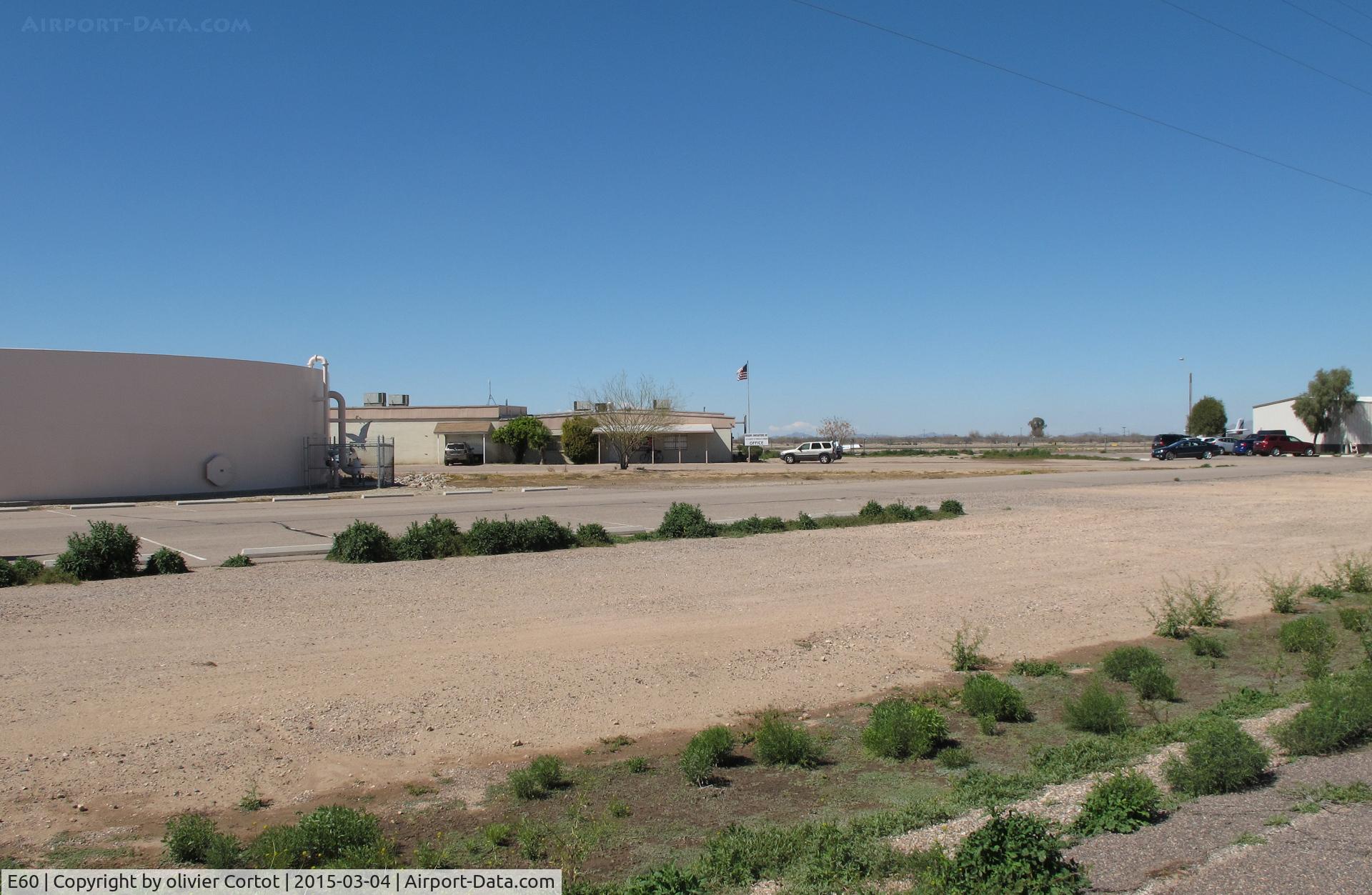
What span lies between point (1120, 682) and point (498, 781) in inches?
236

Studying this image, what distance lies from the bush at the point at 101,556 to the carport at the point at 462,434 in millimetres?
52602

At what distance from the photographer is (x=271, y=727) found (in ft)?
23.5

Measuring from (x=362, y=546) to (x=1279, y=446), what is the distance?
7285 cm

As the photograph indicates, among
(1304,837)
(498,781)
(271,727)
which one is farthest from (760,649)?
(1304,837)

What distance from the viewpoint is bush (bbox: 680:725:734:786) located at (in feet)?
20.7

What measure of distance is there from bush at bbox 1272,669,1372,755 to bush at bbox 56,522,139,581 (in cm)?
1417

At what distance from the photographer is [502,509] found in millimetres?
26344

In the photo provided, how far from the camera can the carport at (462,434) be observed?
6675 centimetres

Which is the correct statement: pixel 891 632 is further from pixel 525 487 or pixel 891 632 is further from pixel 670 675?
pixel 525 487

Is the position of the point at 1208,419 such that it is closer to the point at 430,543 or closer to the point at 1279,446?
the point at 1279,446

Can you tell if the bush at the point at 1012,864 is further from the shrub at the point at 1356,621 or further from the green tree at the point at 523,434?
the green tree at the point at 523,434

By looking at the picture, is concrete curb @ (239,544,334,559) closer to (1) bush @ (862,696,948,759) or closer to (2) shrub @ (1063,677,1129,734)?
(1) bush @ (862,696,948,759)

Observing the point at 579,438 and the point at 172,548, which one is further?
the point at 579,438

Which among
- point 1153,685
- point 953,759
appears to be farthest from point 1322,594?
point 953,759
